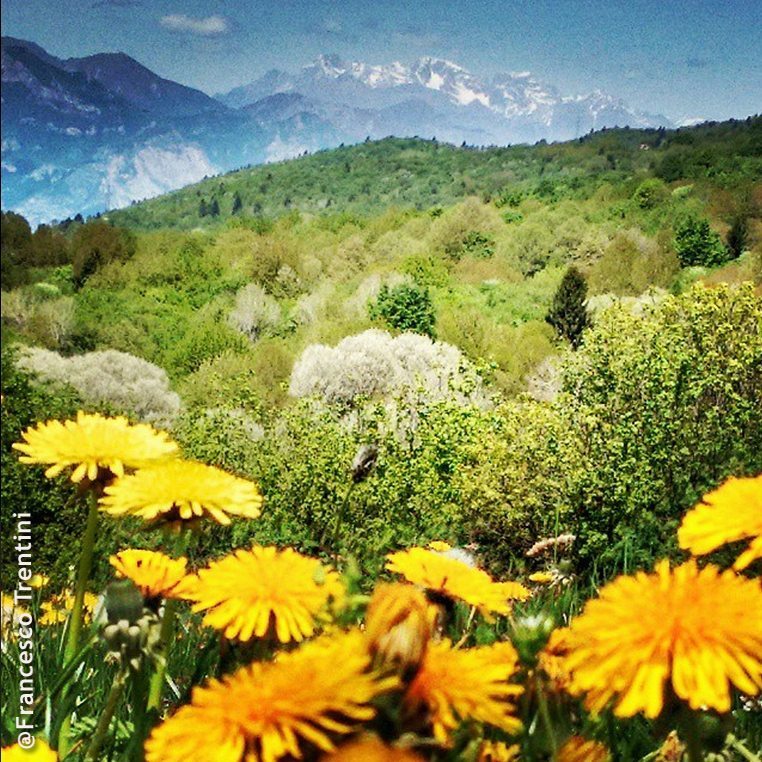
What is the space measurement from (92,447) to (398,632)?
38 cm

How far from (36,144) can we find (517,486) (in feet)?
16.5

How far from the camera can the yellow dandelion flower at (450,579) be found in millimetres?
585

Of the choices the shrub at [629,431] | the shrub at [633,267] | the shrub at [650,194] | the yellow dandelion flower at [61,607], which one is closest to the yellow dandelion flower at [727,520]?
the yellow dandelion flower at [61,607]

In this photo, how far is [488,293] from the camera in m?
21.9

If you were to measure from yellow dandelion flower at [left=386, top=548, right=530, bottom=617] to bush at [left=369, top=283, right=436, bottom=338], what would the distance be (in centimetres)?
1731

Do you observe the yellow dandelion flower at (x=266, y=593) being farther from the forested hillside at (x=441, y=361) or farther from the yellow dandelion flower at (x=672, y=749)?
the yellow dandelion flower at (x=672, y=749)

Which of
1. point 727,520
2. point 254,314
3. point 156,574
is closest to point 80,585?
point 156,574

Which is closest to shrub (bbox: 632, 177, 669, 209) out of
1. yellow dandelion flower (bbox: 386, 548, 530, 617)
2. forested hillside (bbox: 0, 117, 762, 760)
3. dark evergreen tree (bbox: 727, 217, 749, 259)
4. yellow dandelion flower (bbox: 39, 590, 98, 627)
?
forested hillside (bbox: 0, 117, 762, 760)

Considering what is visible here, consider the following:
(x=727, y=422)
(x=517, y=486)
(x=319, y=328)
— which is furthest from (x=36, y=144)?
(x=319, y=328)

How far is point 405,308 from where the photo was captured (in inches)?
733

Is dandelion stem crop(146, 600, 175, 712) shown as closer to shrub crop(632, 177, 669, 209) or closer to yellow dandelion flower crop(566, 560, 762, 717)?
yellow dandelion flower crop(566, 560, 762, 717)

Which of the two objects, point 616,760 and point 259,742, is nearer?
point 259,742

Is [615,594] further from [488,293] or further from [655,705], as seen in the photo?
[488,293]

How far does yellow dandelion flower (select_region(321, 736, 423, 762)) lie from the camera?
266mm
